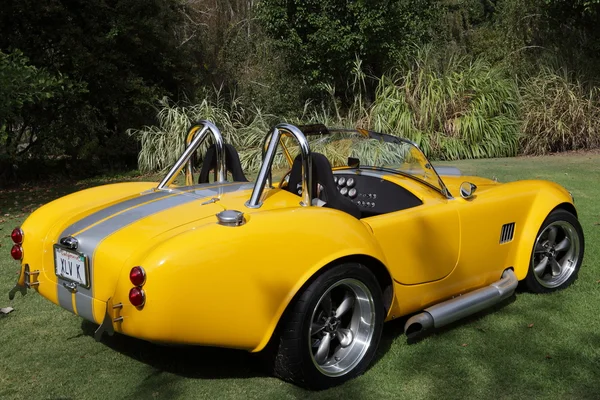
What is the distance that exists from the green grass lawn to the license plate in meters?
0.59

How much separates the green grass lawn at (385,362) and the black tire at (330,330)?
0.10m

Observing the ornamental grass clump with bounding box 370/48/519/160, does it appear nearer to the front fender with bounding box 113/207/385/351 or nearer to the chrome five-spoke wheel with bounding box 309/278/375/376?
the chrome five-spoke wheel with bounding box 309/278/375/376

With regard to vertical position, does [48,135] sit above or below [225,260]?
below

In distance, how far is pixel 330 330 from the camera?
10.5 feet

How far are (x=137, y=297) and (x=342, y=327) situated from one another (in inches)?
46.8

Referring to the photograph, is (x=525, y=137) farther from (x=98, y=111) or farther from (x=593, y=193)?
(x=98, y=111)

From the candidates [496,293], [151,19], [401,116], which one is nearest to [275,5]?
[151,19]

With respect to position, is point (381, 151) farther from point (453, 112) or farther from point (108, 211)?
point (453, 112)

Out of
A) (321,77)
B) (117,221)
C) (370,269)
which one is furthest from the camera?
(321,77)

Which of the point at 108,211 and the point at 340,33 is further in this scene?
the point at 340,33

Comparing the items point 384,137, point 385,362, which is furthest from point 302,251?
point 384,137

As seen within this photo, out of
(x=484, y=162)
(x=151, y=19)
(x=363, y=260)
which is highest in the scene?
(x=151, y=19)

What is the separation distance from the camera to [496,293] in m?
3.87

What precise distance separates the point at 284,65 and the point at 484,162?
6252 mm
